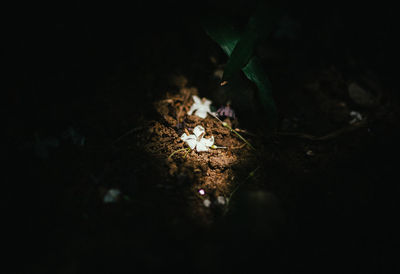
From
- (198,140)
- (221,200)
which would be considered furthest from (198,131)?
(221,200)

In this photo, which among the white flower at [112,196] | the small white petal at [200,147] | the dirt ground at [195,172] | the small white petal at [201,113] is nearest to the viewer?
the dirt ground at [195,172]

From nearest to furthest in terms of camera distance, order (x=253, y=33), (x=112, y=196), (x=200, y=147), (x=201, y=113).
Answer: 1. (x=112, y=196)
2. (x=253, y=33)
3. (x=200, y=147)
4. (x=201, y=113)

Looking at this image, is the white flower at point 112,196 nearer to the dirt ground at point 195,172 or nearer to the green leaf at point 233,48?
the dirt ground at point 195,172

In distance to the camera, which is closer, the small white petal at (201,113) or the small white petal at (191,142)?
the small white petal at (191,142)

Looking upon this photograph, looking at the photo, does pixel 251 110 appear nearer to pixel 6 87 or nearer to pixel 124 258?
pixel 124 258

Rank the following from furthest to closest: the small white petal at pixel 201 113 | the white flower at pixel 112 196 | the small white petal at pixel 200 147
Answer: the small white petal at pixel 201 113
the small white petal at pixel 200 147
the white flower at pixel 112 196

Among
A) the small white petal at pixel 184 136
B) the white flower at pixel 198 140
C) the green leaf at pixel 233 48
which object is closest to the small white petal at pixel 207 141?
the white flower at pixel 198 140

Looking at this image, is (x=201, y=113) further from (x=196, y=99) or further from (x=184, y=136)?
(x=184, y=136)
